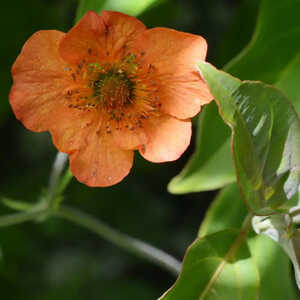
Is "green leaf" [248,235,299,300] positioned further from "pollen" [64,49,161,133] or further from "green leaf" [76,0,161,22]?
"green leaf" [76,0,161,22]

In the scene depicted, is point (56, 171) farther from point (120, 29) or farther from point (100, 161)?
point (120, 29)

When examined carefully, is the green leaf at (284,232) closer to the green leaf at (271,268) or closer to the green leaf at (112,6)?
the green leaf at (271,268)

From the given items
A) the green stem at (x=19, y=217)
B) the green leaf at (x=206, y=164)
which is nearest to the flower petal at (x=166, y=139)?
the green leaf at (x=206, y=164)

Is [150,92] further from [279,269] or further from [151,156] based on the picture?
[279,269]

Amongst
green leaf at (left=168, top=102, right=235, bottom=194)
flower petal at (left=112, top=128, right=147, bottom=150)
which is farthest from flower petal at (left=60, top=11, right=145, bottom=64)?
green leaf at (left=168, top=102, right=235, bottom=194)

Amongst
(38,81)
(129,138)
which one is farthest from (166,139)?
(38,81)

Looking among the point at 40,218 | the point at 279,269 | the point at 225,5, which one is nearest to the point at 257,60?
the point at 279,269
